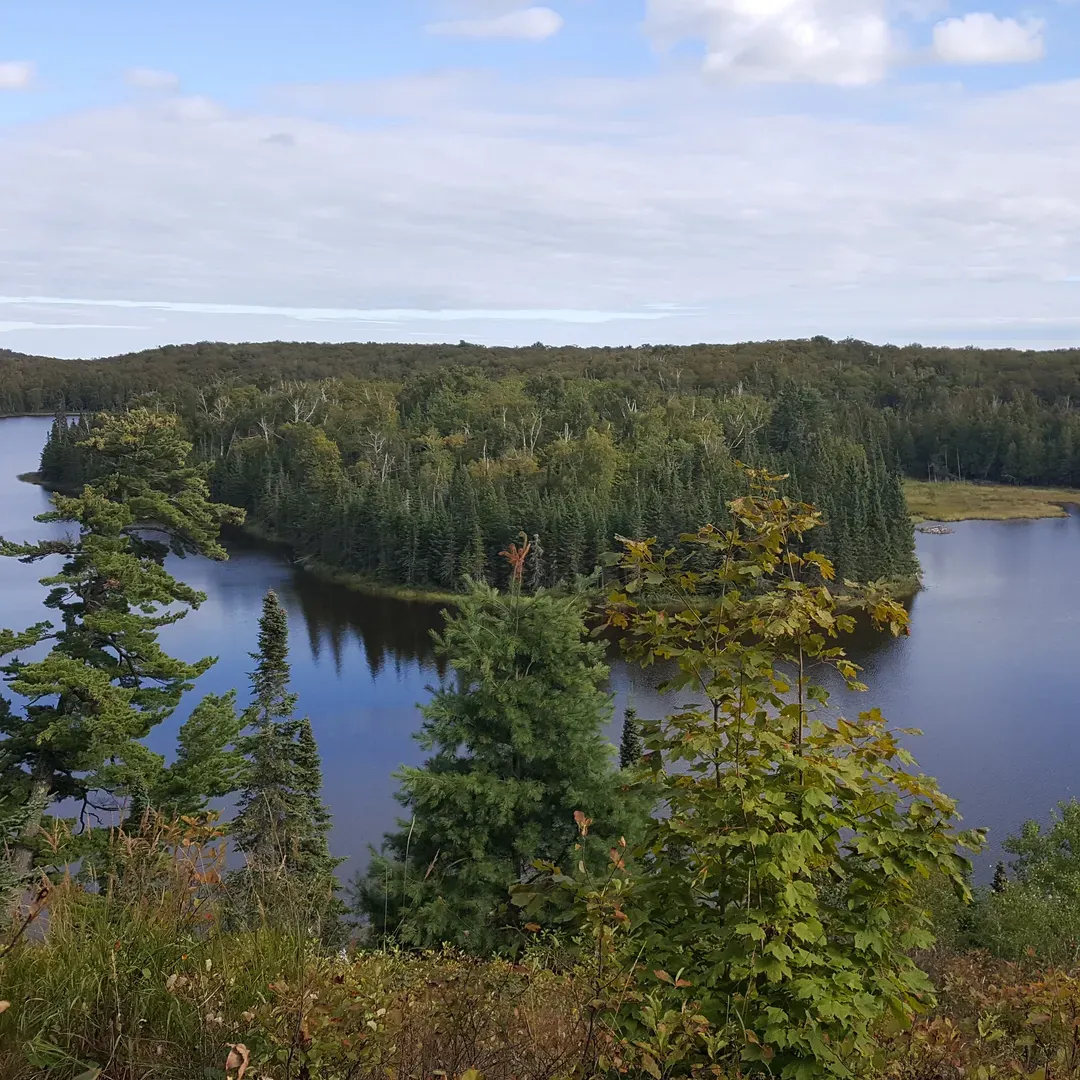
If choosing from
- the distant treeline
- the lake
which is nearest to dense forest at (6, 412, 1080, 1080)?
the lake

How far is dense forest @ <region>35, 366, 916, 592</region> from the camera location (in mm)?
53562

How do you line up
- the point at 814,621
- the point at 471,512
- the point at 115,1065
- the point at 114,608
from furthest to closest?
the point at 471,512, the point at 114,608, the point at 814,621, the point at 115,1065

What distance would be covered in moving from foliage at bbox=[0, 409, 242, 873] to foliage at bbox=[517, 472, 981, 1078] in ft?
35.4

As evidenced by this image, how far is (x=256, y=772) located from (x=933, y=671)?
98.9 ft

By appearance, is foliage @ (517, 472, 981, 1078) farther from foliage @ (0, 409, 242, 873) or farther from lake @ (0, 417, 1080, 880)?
lake @ (0, 417, 1080, 880)

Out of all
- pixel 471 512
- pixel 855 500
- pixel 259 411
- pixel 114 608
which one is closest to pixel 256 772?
pixel 114 608

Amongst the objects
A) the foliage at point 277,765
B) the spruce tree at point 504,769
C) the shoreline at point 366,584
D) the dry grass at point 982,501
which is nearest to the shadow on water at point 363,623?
the shoreline at point 366,584

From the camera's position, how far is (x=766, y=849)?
3.38 metres

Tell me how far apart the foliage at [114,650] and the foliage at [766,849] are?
10777 millimetres

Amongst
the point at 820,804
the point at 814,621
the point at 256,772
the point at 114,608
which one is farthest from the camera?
the point at 256,772

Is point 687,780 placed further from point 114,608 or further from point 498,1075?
point 114,608

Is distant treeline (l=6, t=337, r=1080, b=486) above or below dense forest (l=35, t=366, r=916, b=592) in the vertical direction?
above

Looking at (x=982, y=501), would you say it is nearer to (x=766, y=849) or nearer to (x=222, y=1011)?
(x=766, y=849)

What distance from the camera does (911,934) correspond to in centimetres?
355
